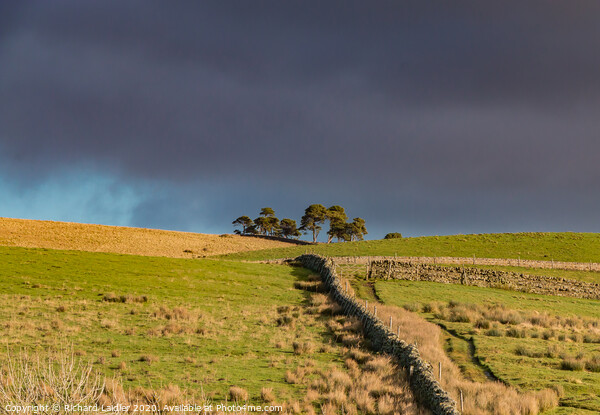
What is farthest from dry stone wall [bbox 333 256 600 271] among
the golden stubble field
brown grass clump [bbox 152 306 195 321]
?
brown grass clump [bbox 152 306 195 321]

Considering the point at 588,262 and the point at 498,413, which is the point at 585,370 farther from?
the point at 588,262

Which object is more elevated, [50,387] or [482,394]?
[50,387]

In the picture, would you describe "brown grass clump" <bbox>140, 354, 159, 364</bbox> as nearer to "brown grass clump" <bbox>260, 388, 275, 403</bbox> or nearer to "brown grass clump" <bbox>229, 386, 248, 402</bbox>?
"brown grass clump" <bbox>229, 386, 248, 402</bbox>

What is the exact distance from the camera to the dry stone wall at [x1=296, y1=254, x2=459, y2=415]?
16797 mm

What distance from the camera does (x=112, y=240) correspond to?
9050cm

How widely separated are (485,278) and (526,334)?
28.7m

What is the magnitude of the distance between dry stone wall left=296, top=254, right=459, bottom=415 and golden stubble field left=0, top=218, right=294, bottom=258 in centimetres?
5349

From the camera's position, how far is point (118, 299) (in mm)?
37188

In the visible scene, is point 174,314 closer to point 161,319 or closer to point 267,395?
point 161,319

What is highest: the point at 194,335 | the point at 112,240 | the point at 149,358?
the point at 112,240

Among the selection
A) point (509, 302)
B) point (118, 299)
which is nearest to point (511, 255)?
point (509, 302)

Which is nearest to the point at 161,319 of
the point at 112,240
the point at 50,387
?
the point at 50,387

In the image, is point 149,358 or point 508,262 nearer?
point 149,358

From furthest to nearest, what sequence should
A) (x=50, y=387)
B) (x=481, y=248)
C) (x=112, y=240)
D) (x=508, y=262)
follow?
(x=481, y=248) < (x=112, y=240) < (x=508, y=262) < (x=50, y=387)
